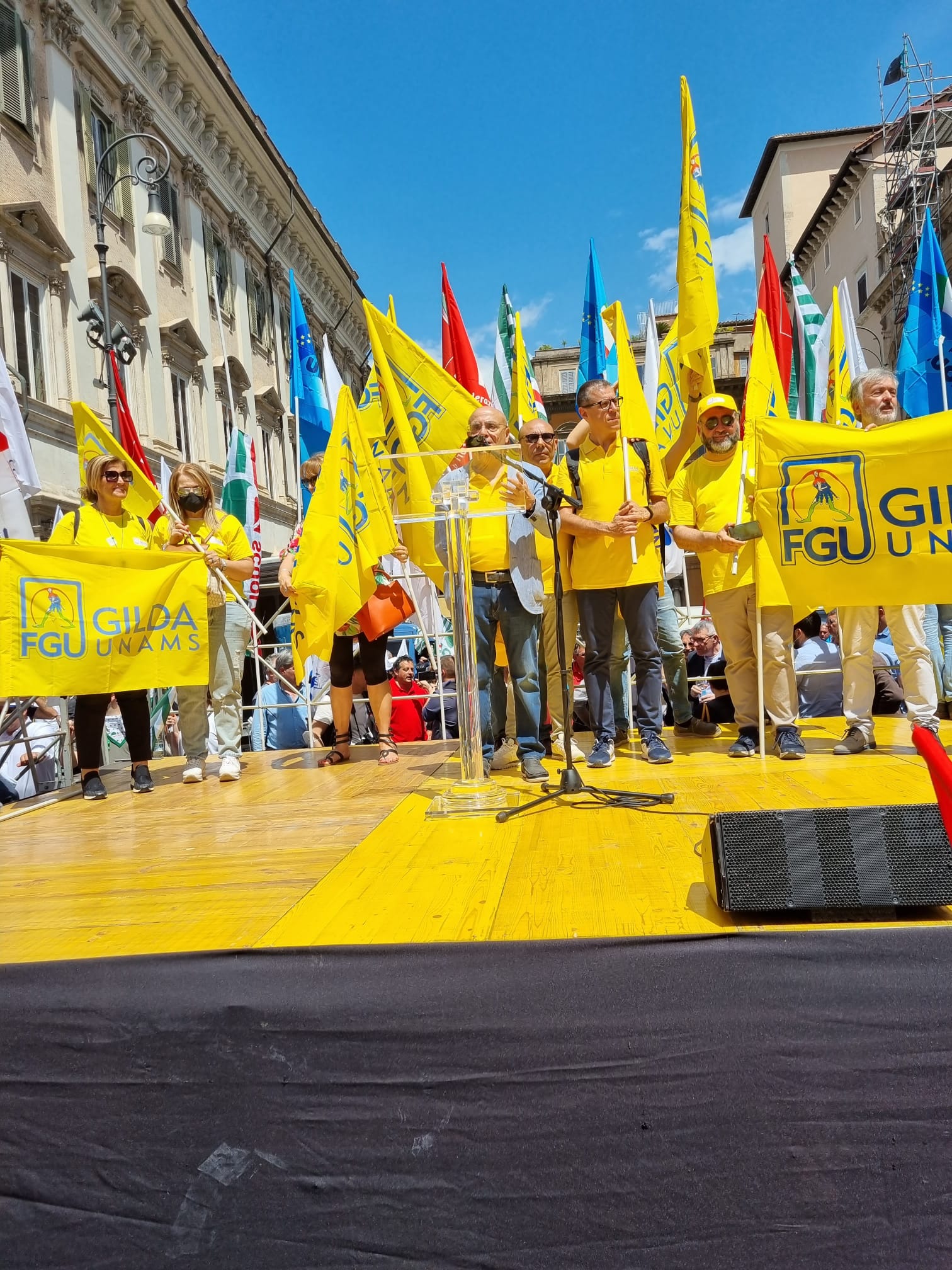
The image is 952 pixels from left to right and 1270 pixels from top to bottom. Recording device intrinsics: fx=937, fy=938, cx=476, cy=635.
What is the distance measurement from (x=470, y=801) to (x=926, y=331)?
807 cm

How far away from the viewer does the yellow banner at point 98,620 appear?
503 cm

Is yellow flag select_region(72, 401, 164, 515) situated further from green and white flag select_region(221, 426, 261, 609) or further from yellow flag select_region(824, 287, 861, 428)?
green and white flag select_region(221, 426, 261, 609)

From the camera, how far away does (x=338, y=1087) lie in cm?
215

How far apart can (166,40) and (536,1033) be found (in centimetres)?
2327

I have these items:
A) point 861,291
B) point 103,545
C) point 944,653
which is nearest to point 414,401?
point 103,545

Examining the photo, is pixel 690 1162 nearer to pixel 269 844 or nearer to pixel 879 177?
pixel 269 844

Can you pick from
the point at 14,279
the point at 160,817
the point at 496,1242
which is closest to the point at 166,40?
the point at 14,279

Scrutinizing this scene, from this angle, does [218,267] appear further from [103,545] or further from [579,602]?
[579,602]

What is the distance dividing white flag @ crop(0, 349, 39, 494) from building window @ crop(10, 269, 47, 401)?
9.16 metres

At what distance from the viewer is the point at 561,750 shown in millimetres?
5602

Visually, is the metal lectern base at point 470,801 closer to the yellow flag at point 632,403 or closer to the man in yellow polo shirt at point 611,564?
the man in yellow polo shirt at point 611,564

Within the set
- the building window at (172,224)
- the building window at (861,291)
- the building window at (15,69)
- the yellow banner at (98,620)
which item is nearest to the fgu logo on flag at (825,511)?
the yellow banner at (98,620)

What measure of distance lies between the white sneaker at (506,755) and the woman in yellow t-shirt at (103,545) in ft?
6.81

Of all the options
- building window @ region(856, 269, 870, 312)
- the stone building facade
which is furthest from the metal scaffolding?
the stone building facade
